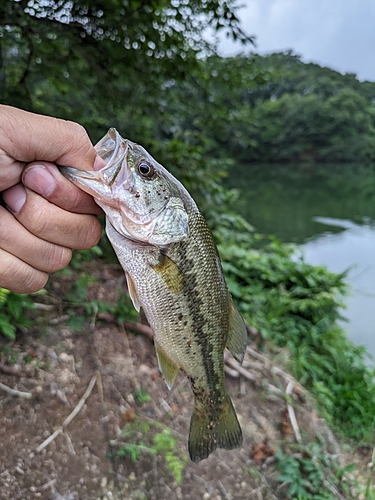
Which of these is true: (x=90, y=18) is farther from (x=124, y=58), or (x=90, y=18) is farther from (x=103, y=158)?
(x=103, y=158)

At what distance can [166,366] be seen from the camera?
75.0 inches

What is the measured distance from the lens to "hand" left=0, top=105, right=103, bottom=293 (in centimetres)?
142

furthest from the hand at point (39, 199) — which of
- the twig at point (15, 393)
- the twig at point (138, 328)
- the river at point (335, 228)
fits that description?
the river at point (335, 228)

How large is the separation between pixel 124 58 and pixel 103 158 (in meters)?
3.38

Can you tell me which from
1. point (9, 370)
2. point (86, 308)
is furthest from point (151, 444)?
point (86, 308)

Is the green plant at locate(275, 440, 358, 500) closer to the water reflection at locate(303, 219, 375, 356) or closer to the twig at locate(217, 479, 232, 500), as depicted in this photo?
the twig at locate(217, 479, 232, 500)

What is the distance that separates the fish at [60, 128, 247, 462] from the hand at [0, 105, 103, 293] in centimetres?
7

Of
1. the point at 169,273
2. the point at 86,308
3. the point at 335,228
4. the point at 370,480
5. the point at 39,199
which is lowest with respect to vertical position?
the point at 370,480

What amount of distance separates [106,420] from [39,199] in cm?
213

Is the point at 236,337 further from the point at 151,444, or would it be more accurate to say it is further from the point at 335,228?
the point at 335,228

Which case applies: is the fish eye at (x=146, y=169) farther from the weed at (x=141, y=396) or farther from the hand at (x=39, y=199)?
the weed at (x=141, y=396)

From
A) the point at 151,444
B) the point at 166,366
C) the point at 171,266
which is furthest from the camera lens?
the point at 151,444

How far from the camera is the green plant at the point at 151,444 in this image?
2.79 metres

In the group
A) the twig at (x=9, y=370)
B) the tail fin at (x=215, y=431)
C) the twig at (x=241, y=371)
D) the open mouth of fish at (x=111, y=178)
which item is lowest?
the twig at (x=9, y=370)
